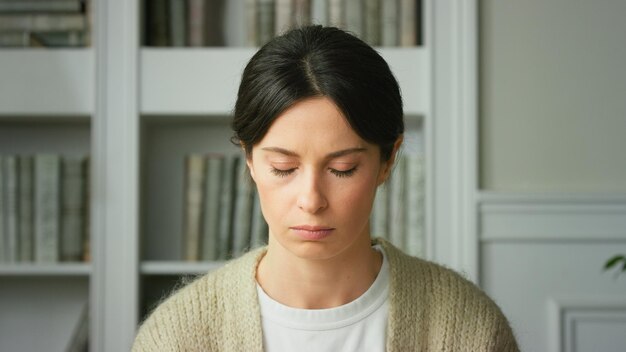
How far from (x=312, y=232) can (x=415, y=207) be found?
1.03 m

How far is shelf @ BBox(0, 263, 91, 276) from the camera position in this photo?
6.05 ft

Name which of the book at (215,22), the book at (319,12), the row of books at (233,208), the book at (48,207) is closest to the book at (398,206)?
the row of books at (233,208)

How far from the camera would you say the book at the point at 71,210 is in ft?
6.22

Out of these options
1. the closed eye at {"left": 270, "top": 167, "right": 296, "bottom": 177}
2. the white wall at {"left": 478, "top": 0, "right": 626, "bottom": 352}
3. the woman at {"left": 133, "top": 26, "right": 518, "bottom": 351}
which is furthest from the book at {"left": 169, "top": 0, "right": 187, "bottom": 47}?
the closed eye at {"left": 270, "top": 167, "right": 296, "bottom": 177}

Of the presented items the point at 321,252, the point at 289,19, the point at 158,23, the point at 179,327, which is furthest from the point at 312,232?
the point at 158,23

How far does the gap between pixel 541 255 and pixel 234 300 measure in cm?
106

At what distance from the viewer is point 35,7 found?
73.3 inches

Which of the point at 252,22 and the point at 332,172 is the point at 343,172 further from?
the point at 252,22

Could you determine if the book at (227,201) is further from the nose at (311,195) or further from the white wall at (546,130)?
the nose at (311,195)

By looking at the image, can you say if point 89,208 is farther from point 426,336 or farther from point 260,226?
point 426,336

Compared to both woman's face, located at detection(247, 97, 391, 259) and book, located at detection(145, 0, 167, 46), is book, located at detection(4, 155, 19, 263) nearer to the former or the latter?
book, located at detection(145, 0, 167, 46)

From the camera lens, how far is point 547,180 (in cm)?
182

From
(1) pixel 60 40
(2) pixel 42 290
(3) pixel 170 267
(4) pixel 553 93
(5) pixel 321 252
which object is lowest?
(2) pixel 42 290

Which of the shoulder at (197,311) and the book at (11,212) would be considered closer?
the shoulder at (197,311)
